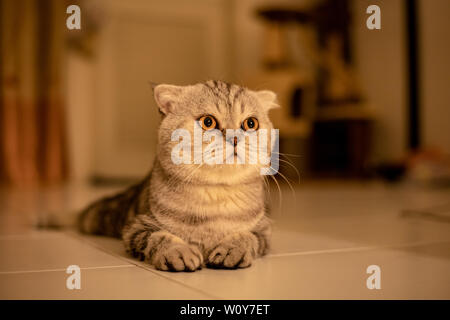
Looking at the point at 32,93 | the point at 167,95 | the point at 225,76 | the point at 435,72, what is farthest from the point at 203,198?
the point at 225,76

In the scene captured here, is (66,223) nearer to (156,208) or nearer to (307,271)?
(156,208)

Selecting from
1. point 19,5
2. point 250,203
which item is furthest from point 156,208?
point 19,5

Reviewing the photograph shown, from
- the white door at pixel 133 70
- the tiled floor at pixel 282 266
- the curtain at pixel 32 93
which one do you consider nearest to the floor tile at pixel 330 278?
the tiled floor at pixel 282 266

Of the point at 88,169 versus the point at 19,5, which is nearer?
the point at 19,5

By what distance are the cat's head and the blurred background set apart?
2.78m

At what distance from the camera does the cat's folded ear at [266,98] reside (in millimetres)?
1128

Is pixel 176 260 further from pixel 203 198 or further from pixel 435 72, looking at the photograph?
pixel 435 72

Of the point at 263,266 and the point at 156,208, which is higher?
the point at 156,208

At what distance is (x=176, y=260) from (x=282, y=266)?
0.75 feet

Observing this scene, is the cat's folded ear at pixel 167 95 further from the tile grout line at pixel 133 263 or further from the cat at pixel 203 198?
the tile grout line at pixel 133 263

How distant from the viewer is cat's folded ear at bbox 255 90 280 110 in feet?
3.70

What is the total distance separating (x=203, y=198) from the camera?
3.36 feet
